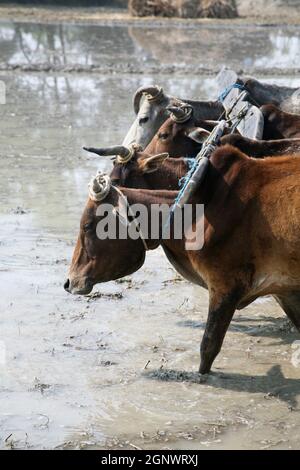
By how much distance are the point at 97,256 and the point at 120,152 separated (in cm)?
73

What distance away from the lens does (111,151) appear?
604cm

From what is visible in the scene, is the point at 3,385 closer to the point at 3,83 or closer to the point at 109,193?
the point at 109,193

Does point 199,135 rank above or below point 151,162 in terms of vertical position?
below

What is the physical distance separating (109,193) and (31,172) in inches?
200

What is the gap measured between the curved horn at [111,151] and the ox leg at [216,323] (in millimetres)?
1184

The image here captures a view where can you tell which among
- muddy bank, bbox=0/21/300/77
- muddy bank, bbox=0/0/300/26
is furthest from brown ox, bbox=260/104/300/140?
muddy bank, bbox=0/0/300/26

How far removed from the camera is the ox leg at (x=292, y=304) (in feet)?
19.6

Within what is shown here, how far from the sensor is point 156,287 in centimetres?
757

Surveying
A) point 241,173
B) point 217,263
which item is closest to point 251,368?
point 217,263

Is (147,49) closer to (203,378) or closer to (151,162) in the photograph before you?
(151,162)

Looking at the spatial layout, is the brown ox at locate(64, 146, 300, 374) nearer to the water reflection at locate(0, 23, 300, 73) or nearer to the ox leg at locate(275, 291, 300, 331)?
the ox leg at locate(275, 291, 300, 331)

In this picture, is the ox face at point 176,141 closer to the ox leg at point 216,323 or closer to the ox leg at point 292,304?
the ox leg at point 292,304

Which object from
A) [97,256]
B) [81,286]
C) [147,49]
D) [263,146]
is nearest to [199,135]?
[263,146]

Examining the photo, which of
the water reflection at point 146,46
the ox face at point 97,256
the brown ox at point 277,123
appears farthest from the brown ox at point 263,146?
the water reflection at point 146,46
